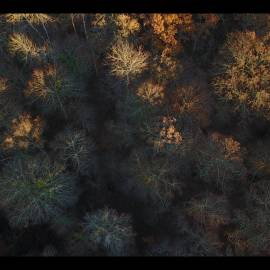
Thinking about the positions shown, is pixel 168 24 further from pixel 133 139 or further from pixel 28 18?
pixel 28 18

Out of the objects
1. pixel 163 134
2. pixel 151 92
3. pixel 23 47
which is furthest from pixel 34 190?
pixel 23 47

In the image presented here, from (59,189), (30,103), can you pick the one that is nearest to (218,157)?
(59,189)

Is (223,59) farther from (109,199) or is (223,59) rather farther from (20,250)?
(20,250)

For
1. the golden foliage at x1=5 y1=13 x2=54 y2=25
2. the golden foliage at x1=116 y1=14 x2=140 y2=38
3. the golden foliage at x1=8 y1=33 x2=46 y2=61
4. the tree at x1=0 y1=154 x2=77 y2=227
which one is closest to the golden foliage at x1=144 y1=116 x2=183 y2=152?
the tree at x1=0 y1=154 x2=77 y2=227

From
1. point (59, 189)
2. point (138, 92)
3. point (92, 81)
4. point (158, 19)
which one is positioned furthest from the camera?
point (92, 81)

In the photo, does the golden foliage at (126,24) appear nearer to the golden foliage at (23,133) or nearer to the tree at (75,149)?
the tree at (75,149)

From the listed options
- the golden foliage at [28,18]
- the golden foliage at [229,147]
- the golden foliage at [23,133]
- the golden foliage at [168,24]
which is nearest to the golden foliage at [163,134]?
the golden foliage at [229,147]
